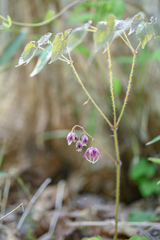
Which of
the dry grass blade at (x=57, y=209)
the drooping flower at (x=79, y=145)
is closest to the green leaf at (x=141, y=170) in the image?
the dry grass blade at (x=57, y=209)

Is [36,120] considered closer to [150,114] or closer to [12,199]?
[12,199]

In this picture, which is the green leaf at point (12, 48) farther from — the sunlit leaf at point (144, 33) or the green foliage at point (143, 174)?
the green foliage at point (143, 174)

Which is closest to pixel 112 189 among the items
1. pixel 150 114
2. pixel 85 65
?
pixel 150 114

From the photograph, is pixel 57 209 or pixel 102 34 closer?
pixel 102 34

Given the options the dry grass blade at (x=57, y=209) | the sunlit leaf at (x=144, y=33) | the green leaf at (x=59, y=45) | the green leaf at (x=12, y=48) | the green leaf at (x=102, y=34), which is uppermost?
the green leaf at (x=12, y=48)

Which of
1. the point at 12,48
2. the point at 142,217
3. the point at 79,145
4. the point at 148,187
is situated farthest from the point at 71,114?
the point at 79,145

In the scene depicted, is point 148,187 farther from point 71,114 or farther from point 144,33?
point 144,33

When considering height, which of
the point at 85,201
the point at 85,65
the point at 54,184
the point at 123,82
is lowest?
the point at 85,201

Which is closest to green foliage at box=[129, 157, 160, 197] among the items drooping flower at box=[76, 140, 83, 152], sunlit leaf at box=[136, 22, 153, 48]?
drooping flower at box=[76, 140, 83, 152]
